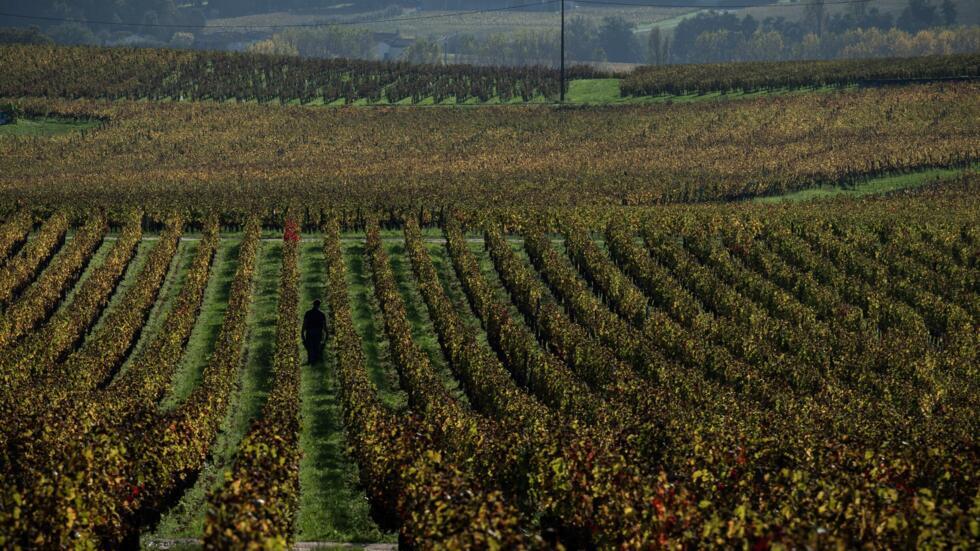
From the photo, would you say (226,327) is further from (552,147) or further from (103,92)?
(103,92)

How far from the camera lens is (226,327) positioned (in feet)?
126

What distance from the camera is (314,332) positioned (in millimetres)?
36719

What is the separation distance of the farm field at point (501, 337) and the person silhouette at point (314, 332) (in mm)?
308

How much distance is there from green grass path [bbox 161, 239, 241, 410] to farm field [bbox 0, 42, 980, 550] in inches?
5.8

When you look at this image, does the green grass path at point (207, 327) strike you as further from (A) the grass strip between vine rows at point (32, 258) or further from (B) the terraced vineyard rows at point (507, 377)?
(A) the grass strip between vine rows at point (32, 258)

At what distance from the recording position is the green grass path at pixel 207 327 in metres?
35.7

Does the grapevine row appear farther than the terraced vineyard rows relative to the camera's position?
No

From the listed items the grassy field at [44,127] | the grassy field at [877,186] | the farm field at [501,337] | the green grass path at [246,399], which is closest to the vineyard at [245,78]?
the grassy field at [44,127]

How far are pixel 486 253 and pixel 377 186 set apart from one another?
1715cm

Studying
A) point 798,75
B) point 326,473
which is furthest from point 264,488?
point 798,75

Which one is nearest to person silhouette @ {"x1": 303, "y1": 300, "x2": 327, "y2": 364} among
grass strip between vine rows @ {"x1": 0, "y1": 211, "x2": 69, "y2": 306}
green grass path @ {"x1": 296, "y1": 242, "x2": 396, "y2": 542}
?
green grass path @ {"x1": 296, "y1": 242, "x2": 396, "y2": 542}

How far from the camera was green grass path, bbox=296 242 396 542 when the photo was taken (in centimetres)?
2423

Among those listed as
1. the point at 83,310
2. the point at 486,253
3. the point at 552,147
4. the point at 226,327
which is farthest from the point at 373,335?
the point at 552,147

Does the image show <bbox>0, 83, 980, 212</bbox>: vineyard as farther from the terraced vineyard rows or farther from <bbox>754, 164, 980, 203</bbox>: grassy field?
the terraced vineyard rows
